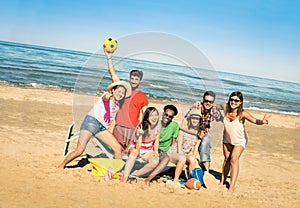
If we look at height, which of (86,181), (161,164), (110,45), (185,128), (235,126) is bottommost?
(86,181)

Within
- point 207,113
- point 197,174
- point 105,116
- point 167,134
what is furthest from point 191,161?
point 105,116

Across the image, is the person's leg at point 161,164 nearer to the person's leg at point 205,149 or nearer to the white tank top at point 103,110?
the person's leg at point 205,149

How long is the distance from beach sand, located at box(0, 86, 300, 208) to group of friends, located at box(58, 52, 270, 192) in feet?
1.14

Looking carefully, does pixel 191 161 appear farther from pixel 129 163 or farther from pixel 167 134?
pixel 129 163

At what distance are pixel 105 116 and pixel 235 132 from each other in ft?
6.75

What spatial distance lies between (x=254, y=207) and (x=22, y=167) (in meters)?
3.64

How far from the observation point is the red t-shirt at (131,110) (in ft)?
18.4

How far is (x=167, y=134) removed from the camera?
5641 mm

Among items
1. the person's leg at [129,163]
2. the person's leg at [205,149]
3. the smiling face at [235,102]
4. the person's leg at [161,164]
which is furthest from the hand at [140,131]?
the smiling face at [235,102]

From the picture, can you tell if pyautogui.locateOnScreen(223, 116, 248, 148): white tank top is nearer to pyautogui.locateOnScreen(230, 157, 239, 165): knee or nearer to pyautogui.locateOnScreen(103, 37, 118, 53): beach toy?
pyautogui.locateOnScreen(230, 157, 239, 165): knee

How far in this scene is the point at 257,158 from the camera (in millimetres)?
8844

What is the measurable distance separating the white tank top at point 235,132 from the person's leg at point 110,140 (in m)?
1.74

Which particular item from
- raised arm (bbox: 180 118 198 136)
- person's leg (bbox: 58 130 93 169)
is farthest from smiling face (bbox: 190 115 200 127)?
person's leg (bbox: 58 130 93 169)

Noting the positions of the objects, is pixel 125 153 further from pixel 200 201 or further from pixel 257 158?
pixel 257 158
